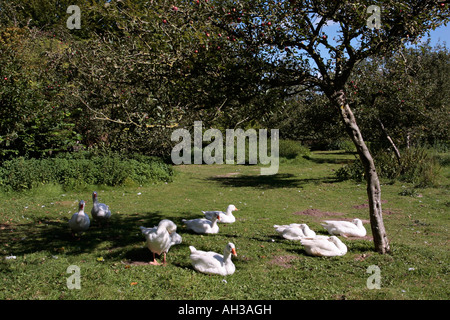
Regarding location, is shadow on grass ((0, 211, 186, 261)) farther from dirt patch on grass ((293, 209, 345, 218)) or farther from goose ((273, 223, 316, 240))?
dirt patch on grass ((293, 209, 345, 218))

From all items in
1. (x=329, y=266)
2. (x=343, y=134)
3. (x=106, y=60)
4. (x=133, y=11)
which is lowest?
(x=329, y=266)

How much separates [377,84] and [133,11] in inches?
469

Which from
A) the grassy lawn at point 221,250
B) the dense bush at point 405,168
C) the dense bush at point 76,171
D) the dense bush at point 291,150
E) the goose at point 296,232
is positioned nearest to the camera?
the grassy lawn at point 221,250

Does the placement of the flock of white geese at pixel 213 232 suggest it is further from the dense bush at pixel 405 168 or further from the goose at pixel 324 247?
the dense bush at pixel 405 168

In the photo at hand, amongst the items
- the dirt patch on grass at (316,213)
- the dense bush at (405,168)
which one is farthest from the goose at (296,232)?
the dense bush at (405,168)

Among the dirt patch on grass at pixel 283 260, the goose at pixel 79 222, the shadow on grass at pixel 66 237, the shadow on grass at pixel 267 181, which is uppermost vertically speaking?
the goose at pixel 79 222

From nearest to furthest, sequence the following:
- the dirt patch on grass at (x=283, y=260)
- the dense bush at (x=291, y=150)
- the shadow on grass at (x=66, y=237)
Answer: the dirt patch on grass at (x=283, y=260)
the shadow on grass at (x=66, y=237)
the dense bush at (x=291, y=150)

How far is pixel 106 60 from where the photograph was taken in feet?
22.0

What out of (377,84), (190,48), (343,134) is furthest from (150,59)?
(343,134)

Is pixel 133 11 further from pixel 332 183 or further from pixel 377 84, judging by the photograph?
pixel 332 183

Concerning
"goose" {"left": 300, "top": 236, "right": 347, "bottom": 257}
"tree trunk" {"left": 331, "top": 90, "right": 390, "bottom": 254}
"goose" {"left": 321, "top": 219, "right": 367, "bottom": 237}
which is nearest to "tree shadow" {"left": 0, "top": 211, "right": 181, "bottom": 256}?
"goose" {"left": 300, "top": 236, "right": 347, "bottom": 257}

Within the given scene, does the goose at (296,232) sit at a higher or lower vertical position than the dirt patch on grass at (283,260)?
higher

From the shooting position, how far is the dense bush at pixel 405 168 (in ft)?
54.4
